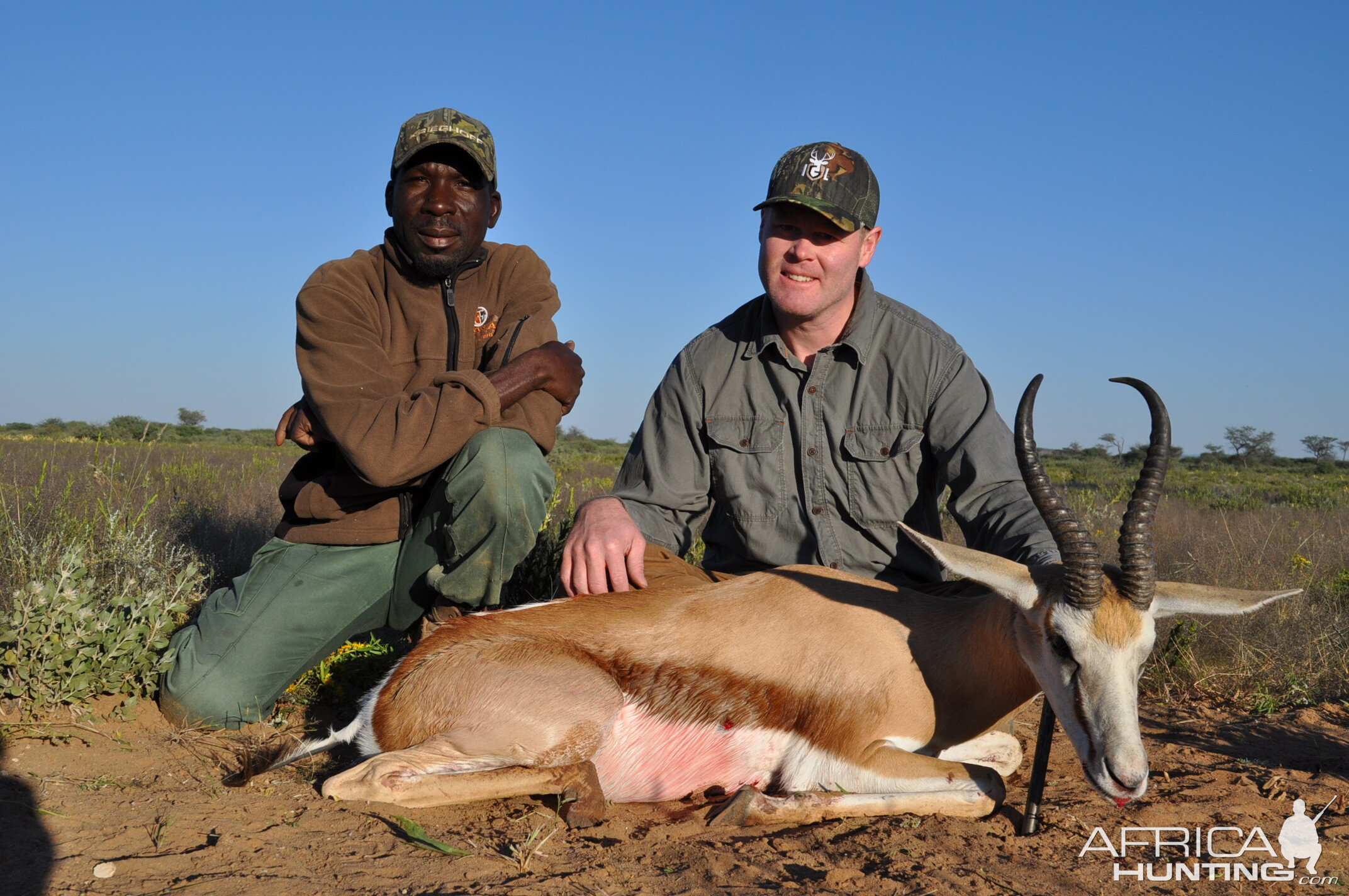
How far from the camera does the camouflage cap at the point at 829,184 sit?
447 centimetres

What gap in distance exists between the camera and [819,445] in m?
4.67

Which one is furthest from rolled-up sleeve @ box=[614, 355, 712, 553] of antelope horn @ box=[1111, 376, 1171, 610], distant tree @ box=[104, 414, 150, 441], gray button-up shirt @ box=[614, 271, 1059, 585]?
distant tree @ box=[104, 414, 150, 441]

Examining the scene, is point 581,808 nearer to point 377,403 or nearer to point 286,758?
point 286,758

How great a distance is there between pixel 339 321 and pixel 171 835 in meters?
2.40

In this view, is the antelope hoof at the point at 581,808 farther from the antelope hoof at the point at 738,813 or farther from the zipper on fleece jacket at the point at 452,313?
the zipper on fleece jacket at the point at 452,313

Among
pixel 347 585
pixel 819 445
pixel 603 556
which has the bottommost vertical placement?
pixel 347 585

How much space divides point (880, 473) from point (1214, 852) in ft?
6.85

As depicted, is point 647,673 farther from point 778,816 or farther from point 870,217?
point 870,217

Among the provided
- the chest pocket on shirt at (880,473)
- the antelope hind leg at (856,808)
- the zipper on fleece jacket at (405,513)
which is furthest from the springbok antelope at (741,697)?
the zipper on fleece jacket at (405,513)

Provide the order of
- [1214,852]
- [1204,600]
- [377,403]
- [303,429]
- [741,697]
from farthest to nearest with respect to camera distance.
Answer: [303,429] → [377,403] → [741,697] → [1204,600] → [1214,852]

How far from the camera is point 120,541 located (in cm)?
566

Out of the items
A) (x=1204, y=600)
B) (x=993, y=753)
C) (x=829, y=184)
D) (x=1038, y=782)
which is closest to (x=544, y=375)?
(x=829, y=184)

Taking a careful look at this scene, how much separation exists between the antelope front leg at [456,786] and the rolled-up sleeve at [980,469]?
1975 mm

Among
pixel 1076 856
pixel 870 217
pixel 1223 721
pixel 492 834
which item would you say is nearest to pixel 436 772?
pixel 492 834
